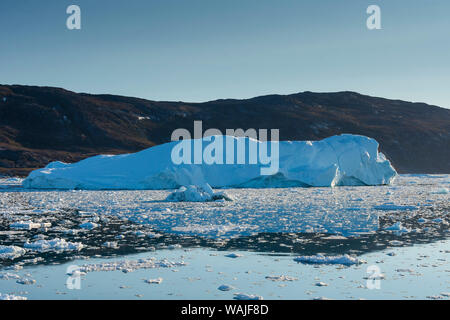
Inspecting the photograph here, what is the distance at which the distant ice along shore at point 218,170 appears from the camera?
2748cm

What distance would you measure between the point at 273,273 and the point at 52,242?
4.19 metres

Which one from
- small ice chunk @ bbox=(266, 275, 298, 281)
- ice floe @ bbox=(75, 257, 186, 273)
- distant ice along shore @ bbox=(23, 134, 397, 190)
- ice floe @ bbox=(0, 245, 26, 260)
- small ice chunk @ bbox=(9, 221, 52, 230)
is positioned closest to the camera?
small ice chunk @ bbox=(266, 275, 298, 281)

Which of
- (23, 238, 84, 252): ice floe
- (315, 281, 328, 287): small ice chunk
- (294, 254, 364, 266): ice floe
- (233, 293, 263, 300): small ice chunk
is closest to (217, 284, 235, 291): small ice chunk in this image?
(233, 293, 263, 300): small ice chunk

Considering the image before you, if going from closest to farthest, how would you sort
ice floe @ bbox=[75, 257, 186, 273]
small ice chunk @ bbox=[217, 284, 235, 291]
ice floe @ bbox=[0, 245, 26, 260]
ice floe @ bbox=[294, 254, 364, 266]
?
small ice chunk @ bbox=[217, 284, 235, 291] < ice floe @ bbox=[75, 257, 186, 273] < ice floe @ bbox=[294, 254, 364, 266] < ice floe @ bbox=[0, 245, 26, 260]

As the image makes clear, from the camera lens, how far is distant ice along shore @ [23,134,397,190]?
1082 inches

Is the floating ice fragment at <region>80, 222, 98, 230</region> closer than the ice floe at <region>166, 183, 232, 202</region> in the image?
Yes

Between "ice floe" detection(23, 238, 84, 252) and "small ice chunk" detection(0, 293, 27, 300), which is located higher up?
"small ice chunk" detection(0, 293, 27, 300)

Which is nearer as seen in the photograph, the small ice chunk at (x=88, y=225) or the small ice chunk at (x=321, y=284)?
the small ice chunk at (x=321, y=284)

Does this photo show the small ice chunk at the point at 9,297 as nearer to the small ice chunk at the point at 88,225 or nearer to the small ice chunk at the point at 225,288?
the small ice chunk at the point at 225,288

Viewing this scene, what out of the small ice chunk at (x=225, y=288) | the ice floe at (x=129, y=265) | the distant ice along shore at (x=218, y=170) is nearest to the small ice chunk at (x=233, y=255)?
the ice floe at (x=129, y=265)

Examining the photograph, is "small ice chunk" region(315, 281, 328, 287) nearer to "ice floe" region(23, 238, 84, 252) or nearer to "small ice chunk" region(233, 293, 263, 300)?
"small ice chunk" region(233, 293, 263, 300)

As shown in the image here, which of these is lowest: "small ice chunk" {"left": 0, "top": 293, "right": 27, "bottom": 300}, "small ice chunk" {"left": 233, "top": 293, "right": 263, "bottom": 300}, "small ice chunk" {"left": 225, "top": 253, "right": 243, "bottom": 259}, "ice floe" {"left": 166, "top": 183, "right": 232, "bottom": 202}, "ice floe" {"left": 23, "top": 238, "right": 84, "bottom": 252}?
"ice floe" {"left": 166, "top": 183, "right": 232, "bottom": 202}

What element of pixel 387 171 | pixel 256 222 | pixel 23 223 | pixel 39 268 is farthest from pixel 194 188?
pixel 387 171

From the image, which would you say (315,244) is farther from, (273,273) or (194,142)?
(194,142)
